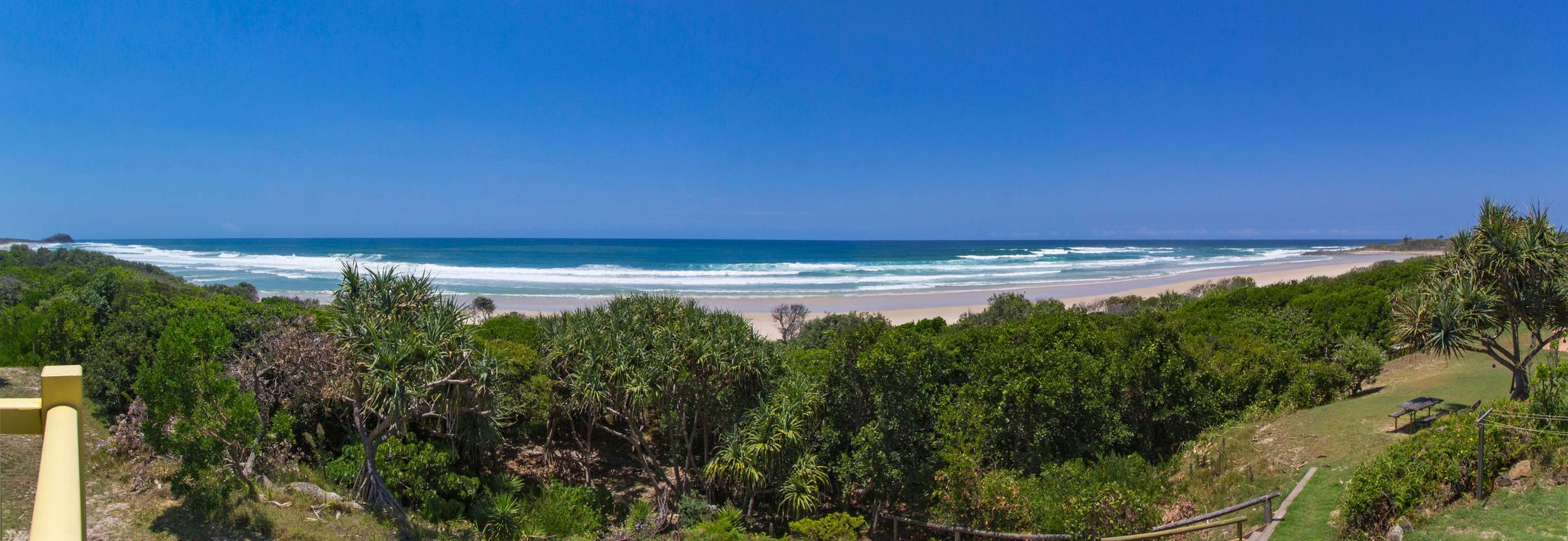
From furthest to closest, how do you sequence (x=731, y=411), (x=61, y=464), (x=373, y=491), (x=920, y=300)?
(x=920, y=300) → (x=731, y=411) → (x=373, y=491) → (x=61, y=464)

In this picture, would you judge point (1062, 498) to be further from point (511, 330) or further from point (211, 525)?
point (511, 330)

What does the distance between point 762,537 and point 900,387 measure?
11.1ft

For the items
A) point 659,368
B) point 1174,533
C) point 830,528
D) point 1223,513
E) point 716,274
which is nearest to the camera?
point 1174,533

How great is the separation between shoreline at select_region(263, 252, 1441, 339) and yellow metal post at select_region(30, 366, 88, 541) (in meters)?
24.7

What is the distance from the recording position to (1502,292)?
418 inches

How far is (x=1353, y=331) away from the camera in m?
17.9

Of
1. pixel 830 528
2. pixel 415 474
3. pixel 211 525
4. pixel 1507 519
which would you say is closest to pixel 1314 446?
pixel 1507 519

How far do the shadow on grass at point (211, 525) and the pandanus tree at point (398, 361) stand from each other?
160 cm

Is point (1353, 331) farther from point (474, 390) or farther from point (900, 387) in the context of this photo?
point (474, 390)

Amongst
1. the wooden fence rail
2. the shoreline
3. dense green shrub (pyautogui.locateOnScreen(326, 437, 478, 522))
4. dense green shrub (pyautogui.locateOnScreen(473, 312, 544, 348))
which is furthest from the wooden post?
the shoreline

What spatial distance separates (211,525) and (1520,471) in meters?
16.0

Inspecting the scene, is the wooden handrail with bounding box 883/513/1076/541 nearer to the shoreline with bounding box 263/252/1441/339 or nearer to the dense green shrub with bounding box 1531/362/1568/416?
the dense green shrub with bounding box 1531/362/1568/416

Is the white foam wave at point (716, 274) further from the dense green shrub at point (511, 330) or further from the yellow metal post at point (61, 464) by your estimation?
the yellow metal post at point (61, 464)

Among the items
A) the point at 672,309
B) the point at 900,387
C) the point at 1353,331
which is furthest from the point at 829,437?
the point at 1353,331
